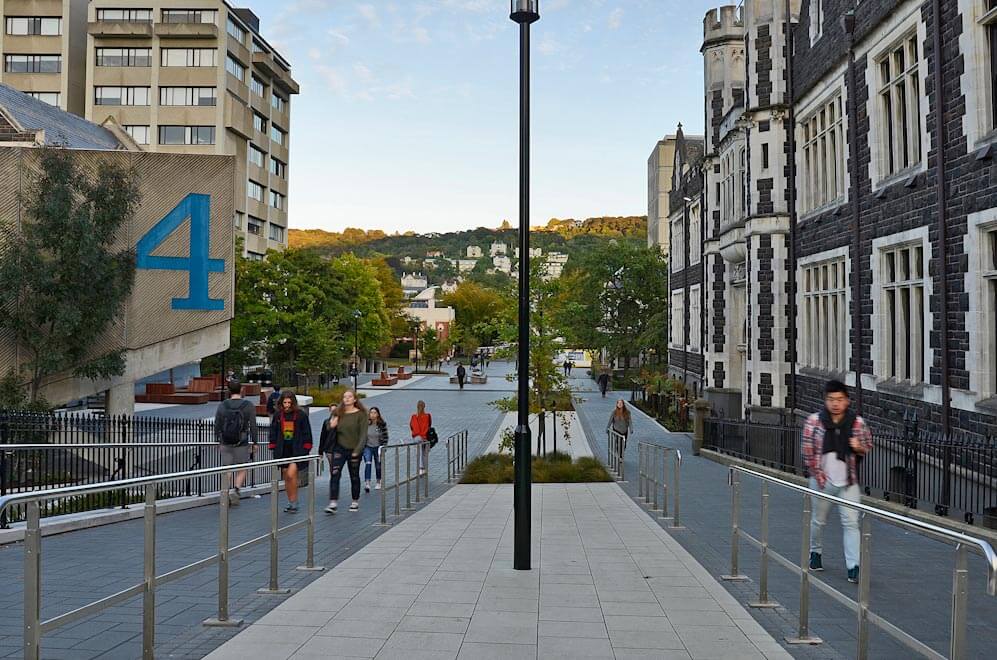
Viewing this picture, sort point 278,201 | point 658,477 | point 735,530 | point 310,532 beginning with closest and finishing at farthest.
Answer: point 735,530 → point 310,532 → point 658,477 → point 278,201

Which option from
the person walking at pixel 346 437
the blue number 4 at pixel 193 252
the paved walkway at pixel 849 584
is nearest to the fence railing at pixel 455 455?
the person walking at pixel 346 437

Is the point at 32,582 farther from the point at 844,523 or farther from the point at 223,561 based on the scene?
the point at 844,523

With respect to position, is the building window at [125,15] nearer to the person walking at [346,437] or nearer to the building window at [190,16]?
the building window at [190,16]

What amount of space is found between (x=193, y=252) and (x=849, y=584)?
19.6m

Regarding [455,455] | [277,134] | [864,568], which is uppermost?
[277,134]

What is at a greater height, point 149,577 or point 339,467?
point 149,577

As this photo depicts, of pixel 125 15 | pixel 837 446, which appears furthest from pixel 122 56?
pixel 837 446

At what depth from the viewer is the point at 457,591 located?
273 inches

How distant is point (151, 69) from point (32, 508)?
6382 cm

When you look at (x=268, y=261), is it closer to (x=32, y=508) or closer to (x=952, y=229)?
(x=952, y=229)

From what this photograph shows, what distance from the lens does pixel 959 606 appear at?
151 inches

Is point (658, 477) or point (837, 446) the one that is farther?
point (658, 477)

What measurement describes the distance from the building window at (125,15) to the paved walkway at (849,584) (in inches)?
Result: 2524

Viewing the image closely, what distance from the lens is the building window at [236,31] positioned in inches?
2423
